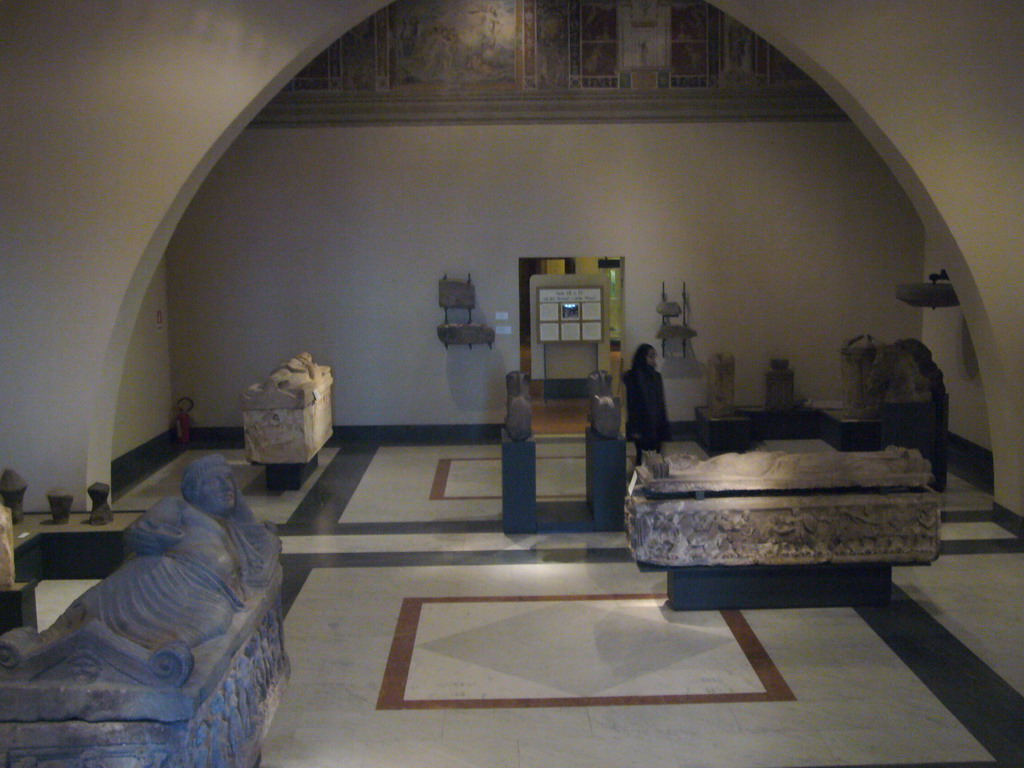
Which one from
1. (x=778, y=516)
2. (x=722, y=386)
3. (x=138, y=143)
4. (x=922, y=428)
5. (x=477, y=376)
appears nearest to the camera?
(x=778, y=516)

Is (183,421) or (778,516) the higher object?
(778,516)

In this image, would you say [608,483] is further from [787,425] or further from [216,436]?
[216,436]

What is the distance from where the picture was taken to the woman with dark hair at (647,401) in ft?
36.1

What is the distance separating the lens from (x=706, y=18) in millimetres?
13773

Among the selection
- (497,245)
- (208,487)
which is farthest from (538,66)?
(208,487)

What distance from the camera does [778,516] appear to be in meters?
7.50

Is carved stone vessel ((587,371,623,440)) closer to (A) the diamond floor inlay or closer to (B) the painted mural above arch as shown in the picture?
(A) the diamond floor inlay

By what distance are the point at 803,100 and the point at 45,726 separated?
1232 cm

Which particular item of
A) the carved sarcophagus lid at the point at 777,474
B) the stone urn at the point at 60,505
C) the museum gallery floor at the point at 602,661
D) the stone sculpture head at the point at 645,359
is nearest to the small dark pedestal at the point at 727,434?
the stone sculpture head at the point at 645,359

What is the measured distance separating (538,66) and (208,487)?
9.82 metres

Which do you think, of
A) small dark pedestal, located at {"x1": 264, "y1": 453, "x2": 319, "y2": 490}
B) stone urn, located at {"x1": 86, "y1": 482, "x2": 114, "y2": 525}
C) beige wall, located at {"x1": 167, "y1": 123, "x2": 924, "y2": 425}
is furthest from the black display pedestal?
stone urn, located at {"x1": 86, "y1": 482, "x2": 114, "y2": 525}

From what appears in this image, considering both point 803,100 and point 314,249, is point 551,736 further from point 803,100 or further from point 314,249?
point 803,100

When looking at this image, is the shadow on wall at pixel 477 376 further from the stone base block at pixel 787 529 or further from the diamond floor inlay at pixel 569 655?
the stone base block at pixel 787 529

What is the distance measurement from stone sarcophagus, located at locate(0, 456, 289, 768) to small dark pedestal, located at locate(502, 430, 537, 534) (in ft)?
14.3
